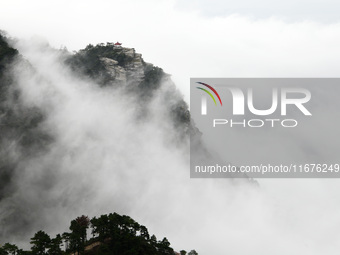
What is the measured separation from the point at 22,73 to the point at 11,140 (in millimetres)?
33274

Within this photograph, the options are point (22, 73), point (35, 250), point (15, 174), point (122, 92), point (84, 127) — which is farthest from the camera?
point (122, 92)

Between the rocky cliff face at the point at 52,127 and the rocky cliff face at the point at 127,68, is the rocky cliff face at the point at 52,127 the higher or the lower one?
the lower one

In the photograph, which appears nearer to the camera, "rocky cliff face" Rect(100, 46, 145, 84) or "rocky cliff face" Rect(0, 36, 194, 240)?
"rocky cliff face" Rect(0, 36, 194, 240)

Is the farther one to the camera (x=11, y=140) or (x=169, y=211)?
(x=169, y=211)

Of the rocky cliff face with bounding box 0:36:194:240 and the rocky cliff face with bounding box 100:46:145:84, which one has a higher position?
the rocky cliff face with bounding box 100:46:145:84

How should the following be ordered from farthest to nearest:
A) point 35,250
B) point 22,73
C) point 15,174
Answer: point 22,73 → point 15,174 → point 35,250

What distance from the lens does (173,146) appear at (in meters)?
196

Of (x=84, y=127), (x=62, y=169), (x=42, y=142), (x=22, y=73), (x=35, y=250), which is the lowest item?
(x=35, y=250)

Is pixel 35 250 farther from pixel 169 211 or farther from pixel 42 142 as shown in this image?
pixel 169 211

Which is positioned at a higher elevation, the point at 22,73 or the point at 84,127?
the point at 22,73

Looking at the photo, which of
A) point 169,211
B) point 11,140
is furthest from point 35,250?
point 169,211

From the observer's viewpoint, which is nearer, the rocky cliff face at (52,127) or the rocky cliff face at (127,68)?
the rocky cliff face at (52,127)

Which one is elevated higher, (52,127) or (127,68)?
(127,68)

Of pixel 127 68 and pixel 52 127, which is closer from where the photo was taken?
pixel 52 127
